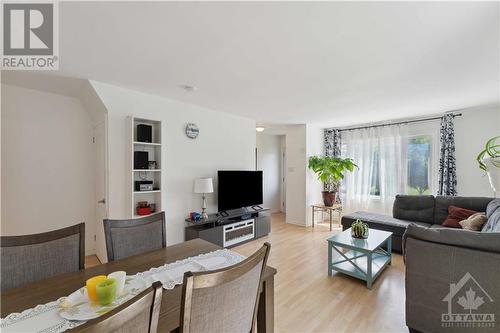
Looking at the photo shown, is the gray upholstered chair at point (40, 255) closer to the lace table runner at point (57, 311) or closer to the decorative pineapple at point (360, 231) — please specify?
the lace table runner at point (57, 311)

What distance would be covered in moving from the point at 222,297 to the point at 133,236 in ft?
3.58

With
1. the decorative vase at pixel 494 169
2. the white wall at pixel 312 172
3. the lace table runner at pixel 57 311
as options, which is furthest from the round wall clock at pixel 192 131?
the decorative vase at pixel 494 169

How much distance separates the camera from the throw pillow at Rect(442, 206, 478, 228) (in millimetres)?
3064

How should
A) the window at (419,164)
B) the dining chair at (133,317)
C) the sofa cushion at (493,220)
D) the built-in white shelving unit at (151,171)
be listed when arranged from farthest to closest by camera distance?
the window at (419,164) → the built-in white shelving unit at (151,171) → the sofa cushion at (493,220) → the dining chair at (133,317)

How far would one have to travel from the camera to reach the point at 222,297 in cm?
82

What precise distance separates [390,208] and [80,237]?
213 inches

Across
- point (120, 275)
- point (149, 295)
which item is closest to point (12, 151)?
point (120, 275)

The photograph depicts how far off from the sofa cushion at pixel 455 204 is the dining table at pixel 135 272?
11.9 ft

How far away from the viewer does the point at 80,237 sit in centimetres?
140

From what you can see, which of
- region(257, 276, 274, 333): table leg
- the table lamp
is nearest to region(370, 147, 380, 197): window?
the table lamp

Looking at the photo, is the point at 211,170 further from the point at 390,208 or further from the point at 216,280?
the point at 390,208

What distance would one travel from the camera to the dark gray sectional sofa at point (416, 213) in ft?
10.8

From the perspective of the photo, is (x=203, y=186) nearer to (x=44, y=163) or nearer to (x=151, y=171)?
(x=151, y=171)

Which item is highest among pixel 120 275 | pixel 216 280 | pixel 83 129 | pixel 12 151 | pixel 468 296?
pixel 83 129
